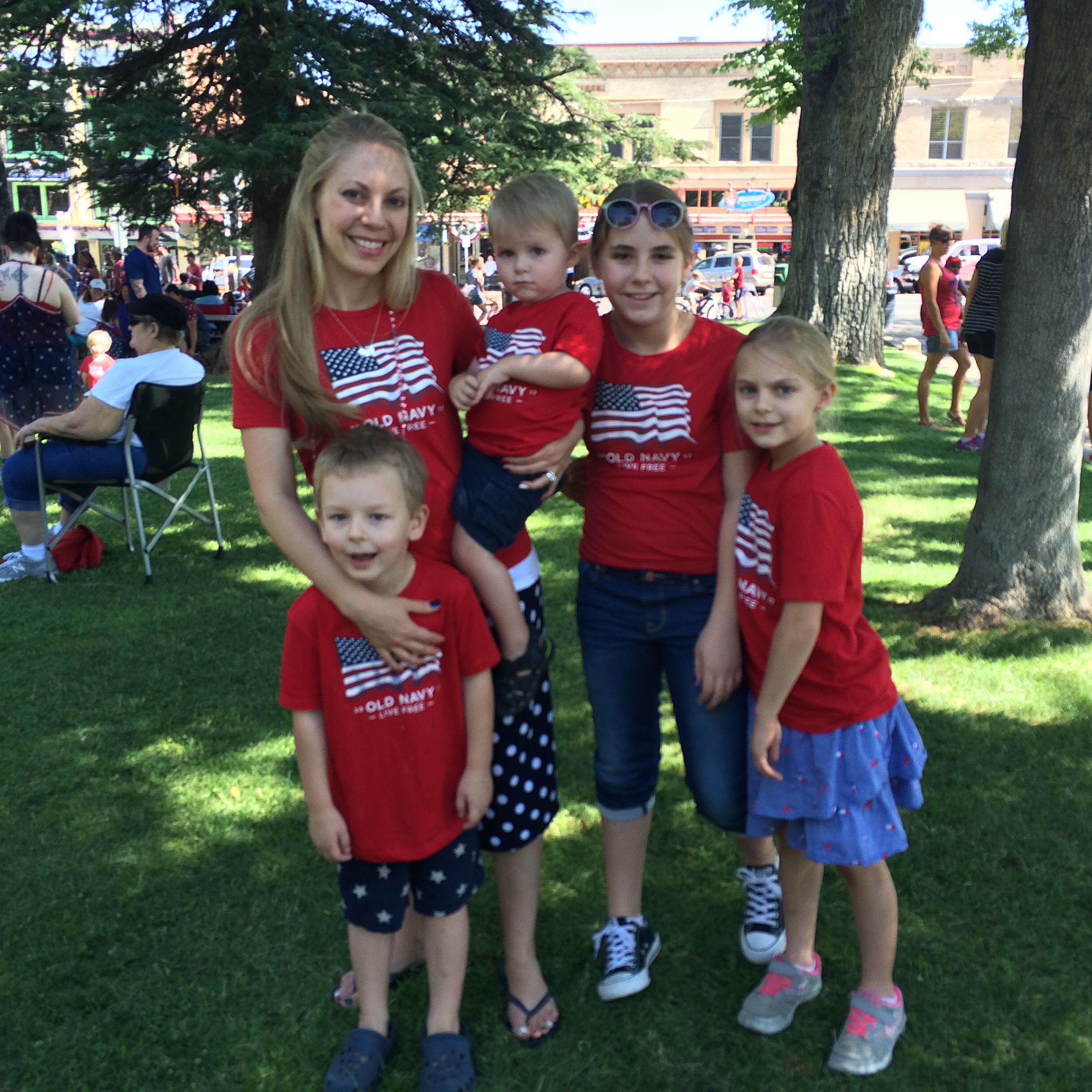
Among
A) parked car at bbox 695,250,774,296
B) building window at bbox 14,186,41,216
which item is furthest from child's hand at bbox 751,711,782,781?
building window at bbox 14,186,41,216

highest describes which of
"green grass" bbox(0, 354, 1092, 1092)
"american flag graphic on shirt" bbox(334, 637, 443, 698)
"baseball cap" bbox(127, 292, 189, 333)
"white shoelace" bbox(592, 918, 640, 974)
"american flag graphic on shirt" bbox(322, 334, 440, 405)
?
"american flag graphic on shirt" bbox(322, 334, 440, 405)

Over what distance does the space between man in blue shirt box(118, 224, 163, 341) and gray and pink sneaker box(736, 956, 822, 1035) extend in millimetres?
12080

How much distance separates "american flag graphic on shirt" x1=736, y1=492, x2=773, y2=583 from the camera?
223 cm

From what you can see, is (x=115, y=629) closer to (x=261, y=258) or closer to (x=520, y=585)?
(x=520, y=585)

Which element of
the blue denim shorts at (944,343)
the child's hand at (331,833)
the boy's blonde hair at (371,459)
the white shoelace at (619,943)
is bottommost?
the white shoelace at (619,943)

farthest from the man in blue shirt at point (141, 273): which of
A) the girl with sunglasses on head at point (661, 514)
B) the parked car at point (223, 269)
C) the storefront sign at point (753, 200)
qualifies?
the storefront sign at point (753, 200)

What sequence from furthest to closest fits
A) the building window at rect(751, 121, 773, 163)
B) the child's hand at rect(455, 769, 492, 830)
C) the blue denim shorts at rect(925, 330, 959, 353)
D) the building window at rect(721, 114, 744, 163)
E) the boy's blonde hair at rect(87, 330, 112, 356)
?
the building window at rect(721, 114, 744, 163)
the building window at rect(751, 121, 773, 163)
the blue denim shorts at rect(925, 330, 959, 353)
the boy's blonde hair at rect(87, 330, 112, 356)
the child's hand at rect(455, 769, 492, 830)

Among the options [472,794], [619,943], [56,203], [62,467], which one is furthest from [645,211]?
[56,203]

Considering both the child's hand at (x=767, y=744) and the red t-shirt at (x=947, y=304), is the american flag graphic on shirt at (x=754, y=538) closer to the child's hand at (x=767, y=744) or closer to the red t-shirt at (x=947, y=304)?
the child's hand at (x=767, y=744)

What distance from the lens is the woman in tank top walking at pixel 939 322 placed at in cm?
1005

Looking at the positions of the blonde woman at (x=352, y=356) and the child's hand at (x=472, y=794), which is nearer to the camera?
the blonde woman at (x=352, y=356)

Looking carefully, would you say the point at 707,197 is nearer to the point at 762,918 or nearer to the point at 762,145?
the point at 762,145

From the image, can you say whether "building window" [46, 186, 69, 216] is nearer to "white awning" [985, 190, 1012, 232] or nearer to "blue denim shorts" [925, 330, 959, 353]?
"white awning" [985, 190, 1012, 232]

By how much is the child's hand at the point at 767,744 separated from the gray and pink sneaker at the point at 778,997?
1.94ft
